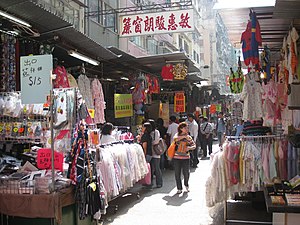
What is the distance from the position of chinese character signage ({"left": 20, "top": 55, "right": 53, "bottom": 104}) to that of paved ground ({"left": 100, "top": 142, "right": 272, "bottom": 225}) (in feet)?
10.3

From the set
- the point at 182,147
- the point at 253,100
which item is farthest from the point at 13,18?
the point at 182,147

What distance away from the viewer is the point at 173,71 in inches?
459

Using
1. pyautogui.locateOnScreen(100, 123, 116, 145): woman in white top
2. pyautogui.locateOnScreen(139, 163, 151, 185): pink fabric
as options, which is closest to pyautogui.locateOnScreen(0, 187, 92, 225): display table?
pyautogui.locateOnScreen(100, 123, 116, 145): woman in white top

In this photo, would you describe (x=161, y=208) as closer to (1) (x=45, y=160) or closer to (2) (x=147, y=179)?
(2) (x=147, y=179)

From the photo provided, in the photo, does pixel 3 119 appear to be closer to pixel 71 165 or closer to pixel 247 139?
pixel 71 165

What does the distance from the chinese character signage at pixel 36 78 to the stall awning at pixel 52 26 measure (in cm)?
83

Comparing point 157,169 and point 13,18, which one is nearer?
point 13,18

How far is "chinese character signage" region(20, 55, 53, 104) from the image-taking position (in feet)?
16.0

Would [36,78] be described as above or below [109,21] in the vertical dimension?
below

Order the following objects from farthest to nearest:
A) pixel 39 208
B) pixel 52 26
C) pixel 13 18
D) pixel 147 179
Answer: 1. pixel 147 179
2. pixel 52 26
3. pixel 13 18
4. pixel 39 208

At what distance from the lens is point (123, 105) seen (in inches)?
424

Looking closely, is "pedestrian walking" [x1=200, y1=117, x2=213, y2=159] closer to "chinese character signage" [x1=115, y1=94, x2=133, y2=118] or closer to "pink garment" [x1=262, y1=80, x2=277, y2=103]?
"chinese character signage" [x1=115, y1=94, x2=133, y2=118]

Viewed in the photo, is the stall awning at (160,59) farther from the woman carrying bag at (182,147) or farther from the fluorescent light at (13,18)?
the fluorescent light at (13,18)

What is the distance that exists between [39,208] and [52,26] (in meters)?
2.99
